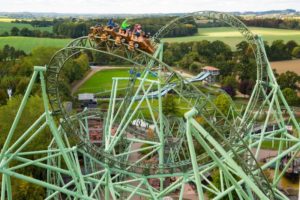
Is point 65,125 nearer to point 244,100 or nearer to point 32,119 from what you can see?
point 32,119

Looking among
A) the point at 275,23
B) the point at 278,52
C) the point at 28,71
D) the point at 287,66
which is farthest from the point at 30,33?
the point at 287,66

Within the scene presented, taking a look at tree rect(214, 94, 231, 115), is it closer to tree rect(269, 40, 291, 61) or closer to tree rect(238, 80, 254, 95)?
tree rect(238, 80, 254, 95)

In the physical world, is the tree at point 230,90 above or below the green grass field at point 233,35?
below

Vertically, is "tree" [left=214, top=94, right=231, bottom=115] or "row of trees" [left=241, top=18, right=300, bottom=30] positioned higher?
"row of trees" [left=241, top=18, right=300, bottom=30]

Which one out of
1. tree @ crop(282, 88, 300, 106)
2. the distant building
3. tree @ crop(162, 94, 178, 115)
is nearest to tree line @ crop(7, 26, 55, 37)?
the distant building

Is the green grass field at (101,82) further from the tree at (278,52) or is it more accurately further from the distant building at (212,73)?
the tree at (278,52)

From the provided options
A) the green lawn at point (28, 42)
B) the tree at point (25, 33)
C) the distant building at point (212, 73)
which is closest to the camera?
the distant building at point (212, 73)

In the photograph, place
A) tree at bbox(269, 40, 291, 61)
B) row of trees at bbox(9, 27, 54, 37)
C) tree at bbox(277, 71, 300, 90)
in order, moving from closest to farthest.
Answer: tree at bbox(277, 71, 300, 90), tree at bbox(269, 40, 291, 61), row of trees at bbox(9, 27, 54, 37)

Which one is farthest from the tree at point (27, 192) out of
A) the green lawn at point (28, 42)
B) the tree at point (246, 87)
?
the green lawn at point (28, 42)

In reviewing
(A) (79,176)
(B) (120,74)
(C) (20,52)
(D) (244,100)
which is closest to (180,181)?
(A) (79,176)
